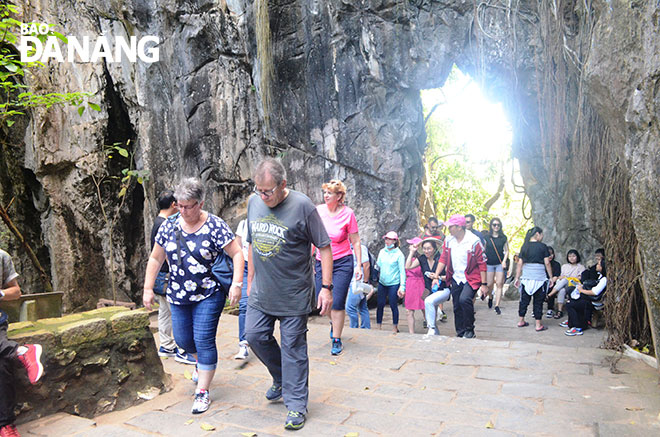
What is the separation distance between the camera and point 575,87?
7.66 meters

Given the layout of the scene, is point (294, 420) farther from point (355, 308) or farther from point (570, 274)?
point (570, 274)

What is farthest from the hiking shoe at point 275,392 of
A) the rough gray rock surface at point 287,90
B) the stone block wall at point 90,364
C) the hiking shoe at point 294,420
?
the rough gray rock surface at point 287,90

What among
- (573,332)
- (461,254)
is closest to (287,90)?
(461,254)

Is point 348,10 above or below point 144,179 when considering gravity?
above

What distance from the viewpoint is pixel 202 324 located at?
375cm

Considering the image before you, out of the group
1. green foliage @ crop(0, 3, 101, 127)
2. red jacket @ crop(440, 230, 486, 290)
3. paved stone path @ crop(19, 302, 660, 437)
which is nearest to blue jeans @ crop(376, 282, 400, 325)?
red jacket @ crop(440, 230, 486, 290)

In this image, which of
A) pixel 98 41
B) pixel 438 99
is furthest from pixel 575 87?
pixel 438 99

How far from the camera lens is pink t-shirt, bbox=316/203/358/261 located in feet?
16.9

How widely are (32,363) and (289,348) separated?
166 centimetres

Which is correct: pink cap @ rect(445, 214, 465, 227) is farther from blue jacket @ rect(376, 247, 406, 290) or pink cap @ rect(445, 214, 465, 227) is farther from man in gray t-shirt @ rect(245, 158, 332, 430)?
man in gray t-shirt @ rect(245, 158, 332, 430)

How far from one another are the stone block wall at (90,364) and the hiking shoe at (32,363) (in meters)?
0.08

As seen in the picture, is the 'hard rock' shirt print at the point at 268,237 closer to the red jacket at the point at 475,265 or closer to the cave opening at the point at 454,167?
the red jacket at the point at 475,265

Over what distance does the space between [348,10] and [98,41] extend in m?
5.44

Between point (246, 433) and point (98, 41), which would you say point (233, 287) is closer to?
point (246, 433)
